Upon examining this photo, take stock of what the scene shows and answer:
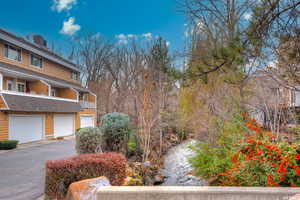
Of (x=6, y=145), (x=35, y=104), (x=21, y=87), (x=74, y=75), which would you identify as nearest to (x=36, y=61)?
(x=21, y=87)

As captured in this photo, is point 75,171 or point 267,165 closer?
point 267,165

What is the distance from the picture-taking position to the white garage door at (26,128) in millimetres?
10906

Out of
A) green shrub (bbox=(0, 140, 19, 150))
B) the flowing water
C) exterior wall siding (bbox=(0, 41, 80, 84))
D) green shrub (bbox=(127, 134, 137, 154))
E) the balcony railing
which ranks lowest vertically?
the flowing water

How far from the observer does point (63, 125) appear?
15695 millimetres

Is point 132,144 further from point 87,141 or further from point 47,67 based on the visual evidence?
point 47,67

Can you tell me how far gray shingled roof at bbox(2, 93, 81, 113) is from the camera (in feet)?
33.8

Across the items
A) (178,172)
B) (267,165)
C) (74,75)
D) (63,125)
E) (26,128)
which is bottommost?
(178,172)

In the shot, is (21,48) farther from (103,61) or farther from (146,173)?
(146,173)

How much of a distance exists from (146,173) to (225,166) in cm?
256

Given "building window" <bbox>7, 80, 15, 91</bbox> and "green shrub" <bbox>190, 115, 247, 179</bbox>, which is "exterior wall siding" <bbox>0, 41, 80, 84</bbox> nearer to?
"building window" <bbox>7, 80, 15, 91</bbox>

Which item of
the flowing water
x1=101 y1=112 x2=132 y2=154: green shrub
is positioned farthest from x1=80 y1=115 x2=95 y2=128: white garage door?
x1=101 y1=112 x2=132 y2=154: green shrub

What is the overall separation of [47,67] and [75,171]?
16.0 m

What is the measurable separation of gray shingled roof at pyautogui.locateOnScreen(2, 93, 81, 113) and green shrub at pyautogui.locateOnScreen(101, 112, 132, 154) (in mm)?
6503

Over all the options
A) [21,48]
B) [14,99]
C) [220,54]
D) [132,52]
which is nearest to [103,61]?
[132,52]
